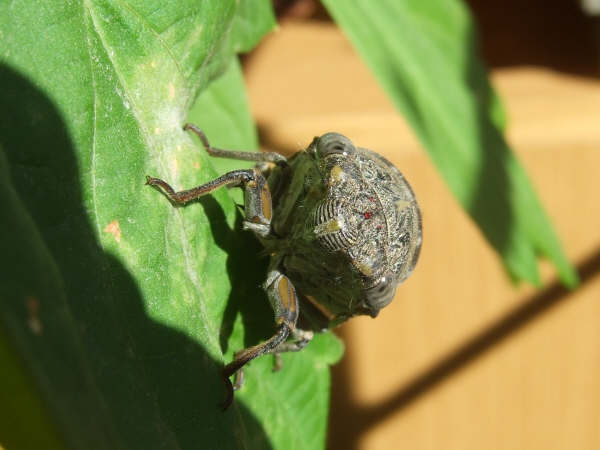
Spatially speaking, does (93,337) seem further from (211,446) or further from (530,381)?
(530,381)

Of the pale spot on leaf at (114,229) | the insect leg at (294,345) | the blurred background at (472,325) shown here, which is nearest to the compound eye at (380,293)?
the insect leg at (294,345)

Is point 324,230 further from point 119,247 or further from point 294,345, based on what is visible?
point 119,247

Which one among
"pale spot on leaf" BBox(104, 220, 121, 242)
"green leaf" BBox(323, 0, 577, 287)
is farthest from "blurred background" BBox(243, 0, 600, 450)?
"pale spot on leaf" BBox(104, 220, 121, 242)

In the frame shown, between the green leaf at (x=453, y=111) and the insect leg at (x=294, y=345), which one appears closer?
the insect leg at (x=294, y=345)

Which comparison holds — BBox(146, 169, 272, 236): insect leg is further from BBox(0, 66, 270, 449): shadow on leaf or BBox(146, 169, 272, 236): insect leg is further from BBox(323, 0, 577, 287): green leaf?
BBox(323, 0, 577, 287): green leaf

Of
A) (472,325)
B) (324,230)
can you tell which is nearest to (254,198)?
(324,230)

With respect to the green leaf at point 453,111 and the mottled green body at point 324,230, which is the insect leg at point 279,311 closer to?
the mottled green body at point 324,230

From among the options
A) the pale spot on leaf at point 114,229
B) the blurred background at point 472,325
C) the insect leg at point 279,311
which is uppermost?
the pale spot on leaf at point 114,229
